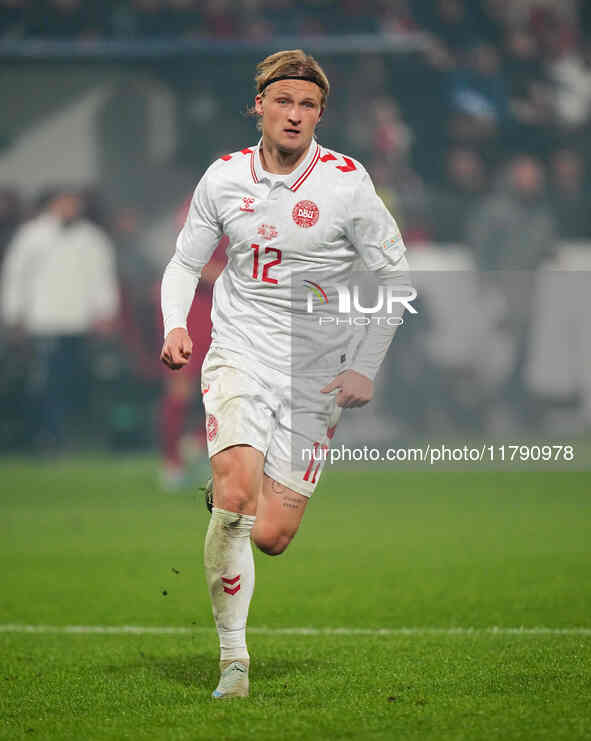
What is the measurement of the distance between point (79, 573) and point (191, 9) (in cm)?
1085

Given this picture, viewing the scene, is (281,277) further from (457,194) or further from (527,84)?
(527,84)

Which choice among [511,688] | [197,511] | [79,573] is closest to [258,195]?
[511,688]

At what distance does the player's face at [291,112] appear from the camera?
17.2 ft

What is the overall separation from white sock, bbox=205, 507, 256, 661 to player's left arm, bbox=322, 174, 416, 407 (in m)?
0.62

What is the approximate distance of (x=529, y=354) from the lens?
14.2 meters

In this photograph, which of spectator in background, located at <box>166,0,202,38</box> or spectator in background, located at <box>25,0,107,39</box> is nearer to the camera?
spectator in background, located at <box>25,0,107,39</box>

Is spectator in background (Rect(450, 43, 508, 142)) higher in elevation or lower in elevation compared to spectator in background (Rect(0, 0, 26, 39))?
lower

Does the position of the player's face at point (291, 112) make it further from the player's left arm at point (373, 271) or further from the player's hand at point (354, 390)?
the player's hand at point (354, 390)

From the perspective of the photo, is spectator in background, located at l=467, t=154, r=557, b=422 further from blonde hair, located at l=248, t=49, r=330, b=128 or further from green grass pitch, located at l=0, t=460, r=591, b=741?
blonde hair, located at l=248, t=49, r=330, b=128

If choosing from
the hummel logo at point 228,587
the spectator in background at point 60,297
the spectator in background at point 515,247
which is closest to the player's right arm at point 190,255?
the hummel logo at point 228,587

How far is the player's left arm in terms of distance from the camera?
5273mm

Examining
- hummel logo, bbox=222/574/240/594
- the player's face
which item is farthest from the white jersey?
hummel logo, bbox=222/574/240/594

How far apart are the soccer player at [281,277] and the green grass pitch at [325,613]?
64cm

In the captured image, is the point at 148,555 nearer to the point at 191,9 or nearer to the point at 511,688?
the point at 511,688
